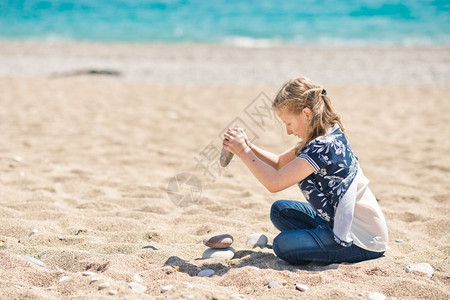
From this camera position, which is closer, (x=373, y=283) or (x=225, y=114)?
(x=373, y=283)

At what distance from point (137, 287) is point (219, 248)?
0.71 meters

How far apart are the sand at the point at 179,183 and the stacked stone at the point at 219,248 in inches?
3.0

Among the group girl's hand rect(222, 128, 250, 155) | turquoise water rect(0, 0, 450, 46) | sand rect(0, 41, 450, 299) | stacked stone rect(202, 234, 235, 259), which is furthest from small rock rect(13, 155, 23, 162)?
turquoise water rect(0, 0, 450, 46)

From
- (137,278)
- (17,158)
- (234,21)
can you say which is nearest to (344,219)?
(137,278)

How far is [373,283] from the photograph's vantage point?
273 centimetres

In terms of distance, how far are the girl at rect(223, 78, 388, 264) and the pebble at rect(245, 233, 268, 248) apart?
32 centimetres

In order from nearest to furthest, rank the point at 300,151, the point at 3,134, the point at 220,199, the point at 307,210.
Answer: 1. the point at 300,151
2. the point at 307,210
3. the point at 220,199
4. the point at 3,134

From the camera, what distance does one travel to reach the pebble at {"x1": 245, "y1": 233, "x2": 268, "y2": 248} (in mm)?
3348

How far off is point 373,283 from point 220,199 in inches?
70.2

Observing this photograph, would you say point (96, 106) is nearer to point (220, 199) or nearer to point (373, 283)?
point (220, 199)

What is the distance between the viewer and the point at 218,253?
3115 millimetres

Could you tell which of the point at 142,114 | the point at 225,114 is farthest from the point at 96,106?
the point at 225,114

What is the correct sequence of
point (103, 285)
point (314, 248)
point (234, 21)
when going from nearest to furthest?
point (103, 285) → point (314, 248) → point (234, 21)

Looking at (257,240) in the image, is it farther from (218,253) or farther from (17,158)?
(17,158)
